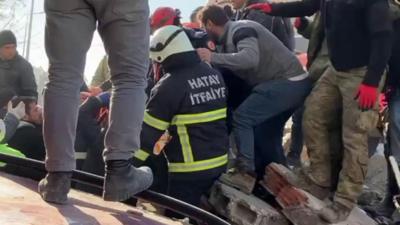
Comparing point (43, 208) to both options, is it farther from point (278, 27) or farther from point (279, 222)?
point (278, 27)

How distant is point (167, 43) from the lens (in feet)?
16.7

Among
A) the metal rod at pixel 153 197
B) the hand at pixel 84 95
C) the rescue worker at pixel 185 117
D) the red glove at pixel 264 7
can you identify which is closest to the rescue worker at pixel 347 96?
the rescue worker at pixel 185 117

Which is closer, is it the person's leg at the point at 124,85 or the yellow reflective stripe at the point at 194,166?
the person's leg at the point at 124,85

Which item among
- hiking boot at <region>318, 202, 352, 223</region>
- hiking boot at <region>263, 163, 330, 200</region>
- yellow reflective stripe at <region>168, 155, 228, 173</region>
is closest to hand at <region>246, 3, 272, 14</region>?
hiking boot at <region>263, 163, 330, 200</region>

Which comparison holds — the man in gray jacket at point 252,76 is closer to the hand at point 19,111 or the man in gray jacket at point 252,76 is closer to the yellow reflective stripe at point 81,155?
the yellow reflective stripe at point 81,155

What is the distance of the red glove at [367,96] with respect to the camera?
4.99 metres

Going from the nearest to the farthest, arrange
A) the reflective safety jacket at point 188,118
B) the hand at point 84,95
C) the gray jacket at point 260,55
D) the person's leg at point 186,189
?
the reflective safety jacket at point 188,118 < the person's leg at point 186,189 < the gray jacket at point 260,55 < the hand at point 84,95

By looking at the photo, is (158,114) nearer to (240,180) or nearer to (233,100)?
(240,180)

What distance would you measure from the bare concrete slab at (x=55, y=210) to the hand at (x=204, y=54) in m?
2.05

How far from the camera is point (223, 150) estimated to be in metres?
5.34

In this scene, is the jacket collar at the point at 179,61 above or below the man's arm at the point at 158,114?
above

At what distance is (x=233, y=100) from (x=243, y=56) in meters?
0.48

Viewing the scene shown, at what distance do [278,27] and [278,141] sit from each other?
1.30 m

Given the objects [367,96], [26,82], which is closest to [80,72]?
[367,96]
